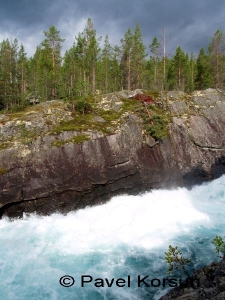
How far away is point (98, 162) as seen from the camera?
21297 mm

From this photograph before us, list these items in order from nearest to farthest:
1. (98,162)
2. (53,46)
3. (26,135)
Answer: (98,162) → (26,135) → (53,46)

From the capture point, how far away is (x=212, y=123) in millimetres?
28609

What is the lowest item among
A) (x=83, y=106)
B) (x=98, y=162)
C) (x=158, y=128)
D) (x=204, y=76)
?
(x=98, y=162)

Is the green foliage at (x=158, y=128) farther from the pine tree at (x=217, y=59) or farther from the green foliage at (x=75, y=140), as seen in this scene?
the pine tree at (x=217, y=59)

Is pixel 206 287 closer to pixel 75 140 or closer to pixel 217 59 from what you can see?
pixel 75 140

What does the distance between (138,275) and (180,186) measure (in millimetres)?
13252

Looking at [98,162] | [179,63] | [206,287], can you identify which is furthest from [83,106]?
[179,63]

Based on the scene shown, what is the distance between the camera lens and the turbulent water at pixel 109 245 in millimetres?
12156

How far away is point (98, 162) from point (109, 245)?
26.4ft

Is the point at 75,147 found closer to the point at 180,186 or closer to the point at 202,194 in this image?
the point at 180,186

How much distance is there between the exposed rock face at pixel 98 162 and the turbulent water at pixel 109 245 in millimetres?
1484

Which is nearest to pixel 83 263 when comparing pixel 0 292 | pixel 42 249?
pixel 42 249

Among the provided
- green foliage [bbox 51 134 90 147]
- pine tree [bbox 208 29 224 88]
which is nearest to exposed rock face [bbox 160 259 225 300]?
green foliage [bbox 51 134 90 147]

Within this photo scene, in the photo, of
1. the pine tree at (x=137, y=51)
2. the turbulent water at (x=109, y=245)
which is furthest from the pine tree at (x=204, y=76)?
the turbulent water at (x=109, y=245)
